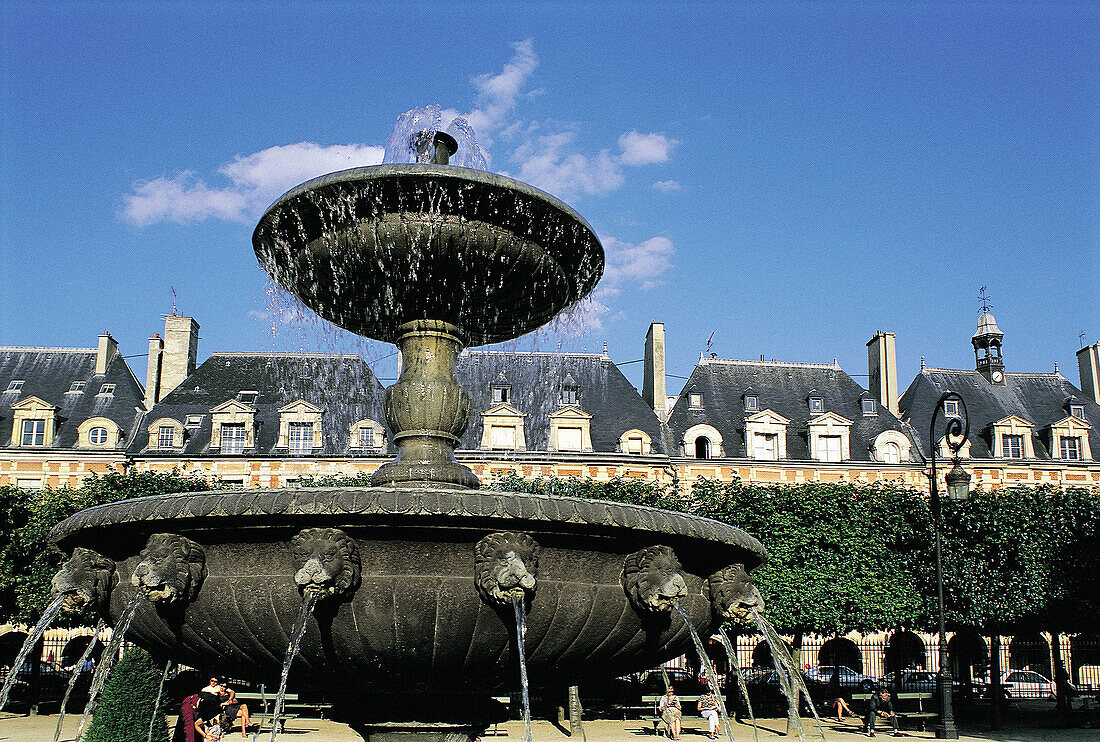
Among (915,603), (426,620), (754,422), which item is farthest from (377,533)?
(754,422)

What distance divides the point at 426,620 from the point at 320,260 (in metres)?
3.17

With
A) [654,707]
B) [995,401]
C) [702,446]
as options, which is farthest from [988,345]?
[654,707]

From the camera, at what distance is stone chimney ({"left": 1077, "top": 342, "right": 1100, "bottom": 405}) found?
4591cm

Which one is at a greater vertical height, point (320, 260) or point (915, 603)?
point (320, 260)

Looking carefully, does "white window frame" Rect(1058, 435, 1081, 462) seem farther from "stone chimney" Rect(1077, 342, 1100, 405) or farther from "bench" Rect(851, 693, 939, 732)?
"bench" Rect(851, 693, 939, 732)

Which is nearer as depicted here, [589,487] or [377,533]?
[377,533]

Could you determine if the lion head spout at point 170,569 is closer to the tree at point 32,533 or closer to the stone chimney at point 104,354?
the tree at point 32,533

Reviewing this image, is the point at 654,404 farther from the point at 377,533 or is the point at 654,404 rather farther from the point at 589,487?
the point at 377,533

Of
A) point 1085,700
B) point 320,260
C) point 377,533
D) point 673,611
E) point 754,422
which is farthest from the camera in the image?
point 754,422

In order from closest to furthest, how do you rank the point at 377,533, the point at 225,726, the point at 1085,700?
1. the point at 377,533
2. the point at 225,726
3. the point at 1085,700

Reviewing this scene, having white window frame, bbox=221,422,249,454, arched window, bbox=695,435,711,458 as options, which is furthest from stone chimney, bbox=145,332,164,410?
arched window, bbox=695,435,711,458

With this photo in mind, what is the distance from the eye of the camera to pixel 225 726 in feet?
58.0

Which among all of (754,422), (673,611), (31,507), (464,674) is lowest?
(464,674)

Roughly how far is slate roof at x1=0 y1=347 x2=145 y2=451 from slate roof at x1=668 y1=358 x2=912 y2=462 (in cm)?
2296
